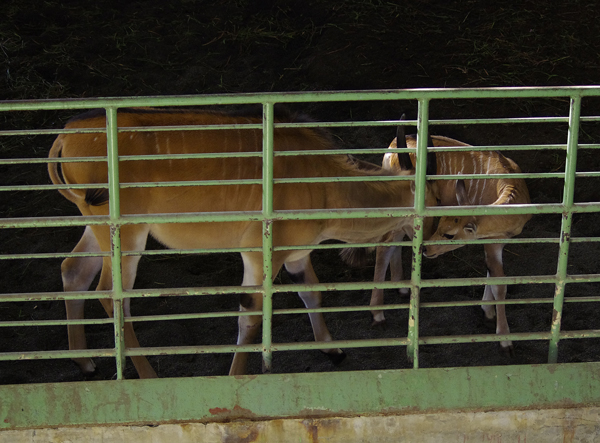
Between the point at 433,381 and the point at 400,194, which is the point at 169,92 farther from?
the point at 433,381

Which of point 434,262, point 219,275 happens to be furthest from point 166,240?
point 434,262

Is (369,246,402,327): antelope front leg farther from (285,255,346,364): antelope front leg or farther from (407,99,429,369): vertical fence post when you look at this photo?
(407,99,429,369): vertical fence post

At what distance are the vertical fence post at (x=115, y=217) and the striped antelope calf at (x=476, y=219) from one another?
7.80ft

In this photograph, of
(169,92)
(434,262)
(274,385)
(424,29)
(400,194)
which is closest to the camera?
(274,385)

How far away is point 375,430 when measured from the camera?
3.24m

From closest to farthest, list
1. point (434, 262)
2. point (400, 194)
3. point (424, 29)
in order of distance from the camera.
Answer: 1. point (400, 194)
2. point (434, 262)
3. point (424, 29)

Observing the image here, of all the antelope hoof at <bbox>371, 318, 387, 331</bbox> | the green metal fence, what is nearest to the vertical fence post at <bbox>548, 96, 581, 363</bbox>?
the green metal fence

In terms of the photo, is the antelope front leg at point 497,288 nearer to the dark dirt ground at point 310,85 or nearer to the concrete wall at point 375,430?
the dark dirt ground at point 310,85

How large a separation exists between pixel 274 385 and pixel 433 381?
2.30 feet

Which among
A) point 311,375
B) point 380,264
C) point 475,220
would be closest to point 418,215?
point 311,375

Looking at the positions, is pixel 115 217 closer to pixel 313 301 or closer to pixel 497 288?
pixel 313 301

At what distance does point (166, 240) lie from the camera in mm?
4684

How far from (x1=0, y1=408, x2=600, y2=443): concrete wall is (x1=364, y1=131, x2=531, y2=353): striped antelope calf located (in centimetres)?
169

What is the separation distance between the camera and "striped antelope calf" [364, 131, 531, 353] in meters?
5.27
